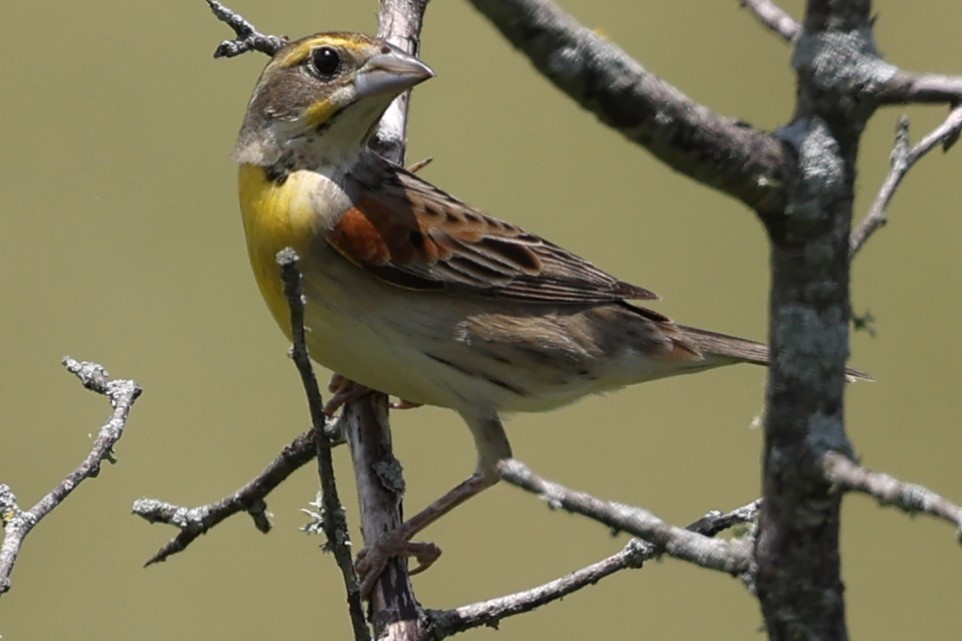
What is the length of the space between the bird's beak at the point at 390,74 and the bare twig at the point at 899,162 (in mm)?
997

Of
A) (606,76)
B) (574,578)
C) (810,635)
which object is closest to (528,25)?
(606,76)

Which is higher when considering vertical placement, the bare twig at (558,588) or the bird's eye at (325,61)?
the bird's eye at (325,61)

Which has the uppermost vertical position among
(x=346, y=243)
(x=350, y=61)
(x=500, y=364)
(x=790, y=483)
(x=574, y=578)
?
(x=350, y=61)

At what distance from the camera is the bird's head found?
2811mm

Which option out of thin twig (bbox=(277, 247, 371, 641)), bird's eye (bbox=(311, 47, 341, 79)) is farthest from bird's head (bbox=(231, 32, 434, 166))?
thin twig (bbox=(277, 247, 371, 641))

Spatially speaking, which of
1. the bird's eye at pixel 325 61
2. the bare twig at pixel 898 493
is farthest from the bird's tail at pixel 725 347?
the bare twig at pixel 898 493

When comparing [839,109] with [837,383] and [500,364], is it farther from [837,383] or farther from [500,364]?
[500,364]

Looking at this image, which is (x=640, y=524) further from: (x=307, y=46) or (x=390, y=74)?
(x=307, y=46)

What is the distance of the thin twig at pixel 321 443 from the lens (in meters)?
1.51

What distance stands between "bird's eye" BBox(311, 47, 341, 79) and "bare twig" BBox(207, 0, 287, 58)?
0.28 m

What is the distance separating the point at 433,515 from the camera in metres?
2.80

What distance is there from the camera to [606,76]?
1.21m

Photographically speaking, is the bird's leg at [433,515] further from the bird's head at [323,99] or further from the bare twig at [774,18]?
the bare twig at [774,18]

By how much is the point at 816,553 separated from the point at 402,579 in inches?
46.7
